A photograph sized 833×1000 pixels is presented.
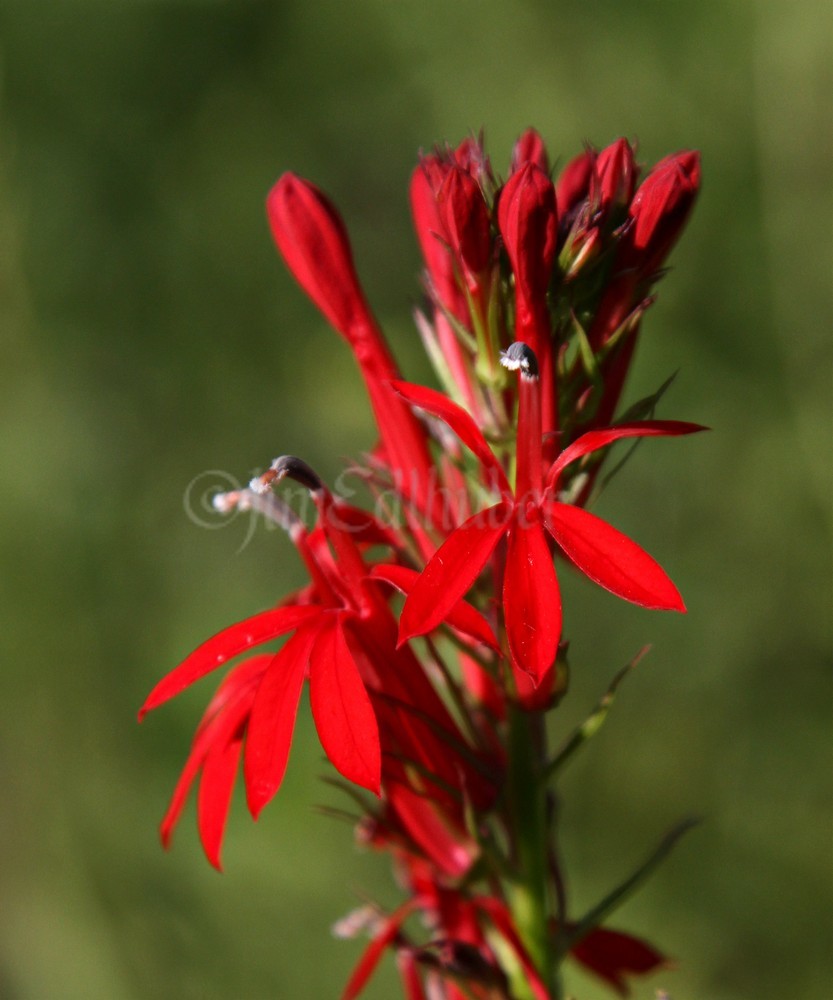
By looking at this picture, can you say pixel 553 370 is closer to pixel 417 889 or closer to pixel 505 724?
pixel 505 724

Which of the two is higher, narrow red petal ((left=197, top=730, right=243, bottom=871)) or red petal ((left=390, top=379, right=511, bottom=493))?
red petal ((left=390, top=379, right=511, bottom=493))

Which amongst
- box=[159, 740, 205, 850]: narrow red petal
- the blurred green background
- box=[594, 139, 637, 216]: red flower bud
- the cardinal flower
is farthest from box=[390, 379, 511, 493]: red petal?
the blurred green background

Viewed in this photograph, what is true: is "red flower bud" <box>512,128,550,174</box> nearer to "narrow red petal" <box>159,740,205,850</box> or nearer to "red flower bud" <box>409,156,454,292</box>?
"red flower bud" <box>409,156,454,292</box>

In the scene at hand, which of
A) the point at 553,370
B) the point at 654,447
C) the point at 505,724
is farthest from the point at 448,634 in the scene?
the point at 654,447

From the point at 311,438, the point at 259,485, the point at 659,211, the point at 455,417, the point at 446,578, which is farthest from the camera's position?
the point at 311,438

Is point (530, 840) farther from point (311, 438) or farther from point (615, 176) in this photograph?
point (311, 438)

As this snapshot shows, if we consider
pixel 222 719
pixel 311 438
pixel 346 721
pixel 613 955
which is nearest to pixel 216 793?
pixel 222 719
